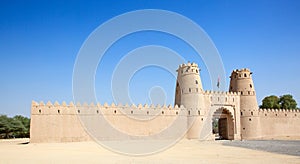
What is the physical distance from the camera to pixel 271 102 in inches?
2554

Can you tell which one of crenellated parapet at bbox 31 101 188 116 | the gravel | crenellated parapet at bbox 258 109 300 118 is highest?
crenellated parapet at bbox 31 101 188 116

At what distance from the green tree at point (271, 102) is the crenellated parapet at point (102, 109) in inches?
1443

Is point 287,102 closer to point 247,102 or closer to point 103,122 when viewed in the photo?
point 247,102

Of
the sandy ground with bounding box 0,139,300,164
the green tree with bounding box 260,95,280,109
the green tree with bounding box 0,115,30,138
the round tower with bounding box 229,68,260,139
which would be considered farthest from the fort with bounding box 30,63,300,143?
the green tree with bounding box 0,115,30,138

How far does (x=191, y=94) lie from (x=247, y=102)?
9.29 m

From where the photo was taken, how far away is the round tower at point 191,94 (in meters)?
35.6

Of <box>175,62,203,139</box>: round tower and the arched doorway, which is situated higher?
<box>175,62,203,139</box>: round tower

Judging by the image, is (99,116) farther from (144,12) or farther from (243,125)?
(243,125)

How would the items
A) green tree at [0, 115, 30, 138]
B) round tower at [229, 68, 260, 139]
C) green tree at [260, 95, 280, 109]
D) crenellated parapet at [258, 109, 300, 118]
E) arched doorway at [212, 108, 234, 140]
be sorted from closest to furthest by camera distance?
1. round tower at [229, 68, 260, 139]
2. arched doorway at [212, 108, 234, 140]
3. crenellated parapet at [258, 109, 300, 118]
4. green tree at [0, 115, 30, 138]
5. green tree at [260, 95, 280, 109]

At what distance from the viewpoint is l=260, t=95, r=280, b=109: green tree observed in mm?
64250

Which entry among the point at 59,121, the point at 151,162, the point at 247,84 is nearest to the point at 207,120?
the point at 247,84

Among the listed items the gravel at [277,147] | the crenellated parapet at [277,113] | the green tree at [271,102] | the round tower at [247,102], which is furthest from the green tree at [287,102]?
the gravel at [277,147]

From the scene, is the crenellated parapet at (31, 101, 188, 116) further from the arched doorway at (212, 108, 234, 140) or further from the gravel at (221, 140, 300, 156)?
the gravel at (221, 140, 300, 156)

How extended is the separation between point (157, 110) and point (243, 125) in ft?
45.3
